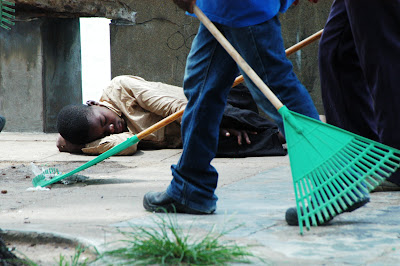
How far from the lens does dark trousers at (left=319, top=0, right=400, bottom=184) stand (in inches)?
98.6

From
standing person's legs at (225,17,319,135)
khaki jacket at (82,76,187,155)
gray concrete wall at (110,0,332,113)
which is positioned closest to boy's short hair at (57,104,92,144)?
khaki jacket at (82,76,187,155)

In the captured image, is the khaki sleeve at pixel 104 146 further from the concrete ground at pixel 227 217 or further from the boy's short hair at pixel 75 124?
the concrete ground at pixel 227 217

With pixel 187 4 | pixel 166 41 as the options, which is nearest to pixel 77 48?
pixel 166 41

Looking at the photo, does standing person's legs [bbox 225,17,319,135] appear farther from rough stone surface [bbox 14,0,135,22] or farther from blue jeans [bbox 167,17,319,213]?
rough stone surface [bbox 14,0,135,22]

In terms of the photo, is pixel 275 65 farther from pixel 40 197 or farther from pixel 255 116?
pixel 255 116

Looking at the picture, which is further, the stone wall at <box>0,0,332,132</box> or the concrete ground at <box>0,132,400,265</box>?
the stone wall at <box>0,0,332,132</box>

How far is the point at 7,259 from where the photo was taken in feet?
5.20

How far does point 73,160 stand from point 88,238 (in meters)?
2.94

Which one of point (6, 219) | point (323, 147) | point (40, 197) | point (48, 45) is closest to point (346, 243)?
point (323, 147)

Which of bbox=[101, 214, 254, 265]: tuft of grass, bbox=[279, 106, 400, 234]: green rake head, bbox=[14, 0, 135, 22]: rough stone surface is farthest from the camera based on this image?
bbox=[14, 0, 135, 22]: rough stone surface

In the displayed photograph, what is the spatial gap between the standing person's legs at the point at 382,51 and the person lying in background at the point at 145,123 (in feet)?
7.18

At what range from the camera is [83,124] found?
4.94 metres

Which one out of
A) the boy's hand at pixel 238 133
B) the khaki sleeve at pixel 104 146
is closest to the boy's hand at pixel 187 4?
the boy's hand at pixel 238 133

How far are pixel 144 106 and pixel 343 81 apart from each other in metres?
2.78
